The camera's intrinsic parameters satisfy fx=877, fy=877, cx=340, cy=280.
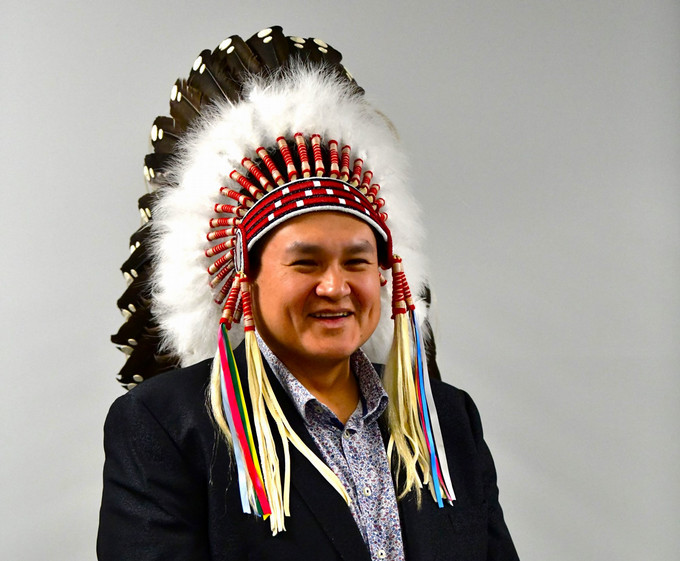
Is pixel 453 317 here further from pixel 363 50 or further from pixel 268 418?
pixel 268 418

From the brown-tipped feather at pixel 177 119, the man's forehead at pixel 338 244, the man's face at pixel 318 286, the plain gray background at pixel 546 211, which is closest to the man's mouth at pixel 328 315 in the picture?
the man's face at pixel 318 286

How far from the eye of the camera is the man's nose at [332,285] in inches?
67.4

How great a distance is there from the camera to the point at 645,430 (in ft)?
9.89

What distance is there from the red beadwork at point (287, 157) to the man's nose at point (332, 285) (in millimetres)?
223

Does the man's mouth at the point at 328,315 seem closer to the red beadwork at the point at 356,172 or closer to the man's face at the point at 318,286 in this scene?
the man's face at the point at 318,286

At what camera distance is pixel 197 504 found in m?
1.66

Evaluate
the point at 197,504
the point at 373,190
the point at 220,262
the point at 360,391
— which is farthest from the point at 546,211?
the point at 197,504

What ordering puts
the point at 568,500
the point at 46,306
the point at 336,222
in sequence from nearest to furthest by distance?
the point at 336,222
the point at 46,306
the point at 568,500

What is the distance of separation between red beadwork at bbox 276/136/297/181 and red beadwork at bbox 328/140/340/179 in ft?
0.27

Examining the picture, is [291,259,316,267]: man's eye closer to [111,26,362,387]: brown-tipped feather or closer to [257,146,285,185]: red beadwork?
[257,146,285,185]: red beadwork

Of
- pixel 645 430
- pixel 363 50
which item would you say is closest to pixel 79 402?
pixel 363 50

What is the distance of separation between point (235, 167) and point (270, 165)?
0.10 m

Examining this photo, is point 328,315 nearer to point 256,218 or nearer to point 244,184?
point 256,218

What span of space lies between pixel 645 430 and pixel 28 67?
2317 mm
